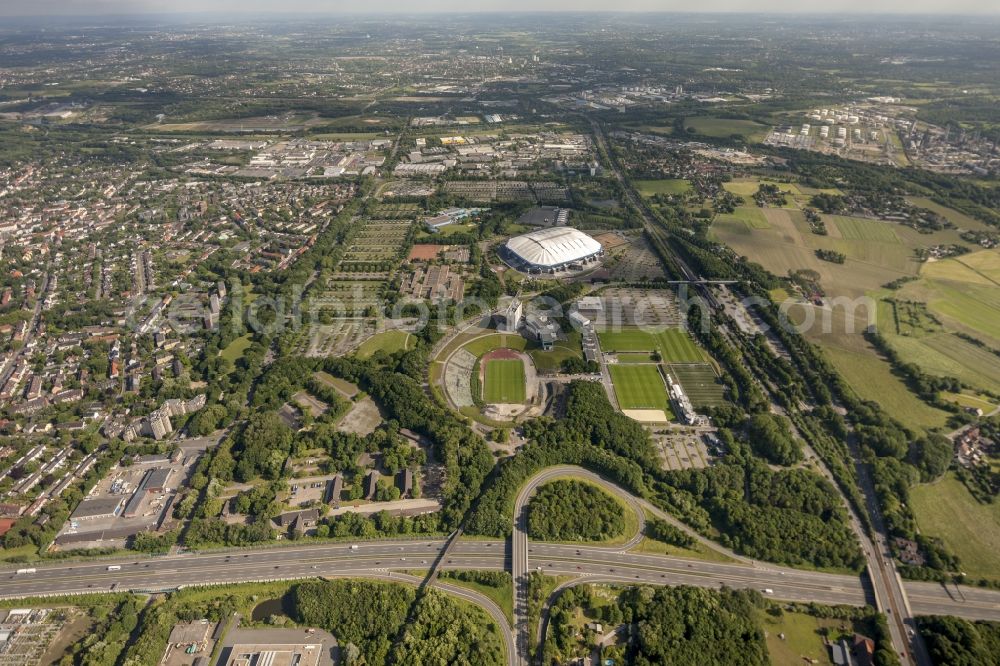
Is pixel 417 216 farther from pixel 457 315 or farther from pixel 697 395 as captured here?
pixel 697 395

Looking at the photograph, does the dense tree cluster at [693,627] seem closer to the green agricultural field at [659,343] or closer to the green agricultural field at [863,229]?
the green agricultural field at [659,343]

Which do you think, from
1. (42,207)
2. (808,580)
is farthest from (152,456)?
(42,207)

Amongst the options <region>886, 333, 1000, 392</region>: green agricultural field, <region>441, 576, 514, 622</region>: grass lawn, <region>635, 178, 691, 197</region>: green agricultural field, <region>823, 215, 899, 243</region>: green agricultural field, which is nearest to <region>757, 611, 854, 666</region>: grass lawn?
<region>441, 576, 514, 622</region>: grass lawn

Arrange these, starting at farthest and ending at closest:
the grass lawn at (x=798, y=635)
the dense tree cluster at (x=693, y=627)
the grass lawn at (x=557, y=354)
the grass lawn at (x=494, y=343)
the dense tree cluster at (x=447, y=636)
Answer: the grass lawn at (x=494, y=343)
the grass lawn at (x=557, y=354)
the grass lawn at (x=798, y=635)
the dense tree cluster at (x=447, y=636)
the dense tree cluster at (x=693, y=627)

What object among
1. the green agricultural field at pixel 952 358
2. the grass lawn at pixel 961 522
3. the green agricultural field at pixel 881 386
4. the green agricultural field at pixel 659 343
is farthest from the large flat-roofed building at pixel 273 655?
the green agricultural field at pixel 952 358

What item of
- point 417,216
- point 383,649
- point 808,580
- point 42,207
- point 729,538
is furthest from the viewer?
point 42,207

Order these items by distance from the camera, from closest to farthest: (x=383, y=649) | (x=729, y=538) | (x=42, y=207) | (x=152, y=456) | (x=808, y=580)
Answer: (x=383, y=649), (x=808, y=580), (x=729, y=538), (x=152, y=456), (x=42, y=207)
